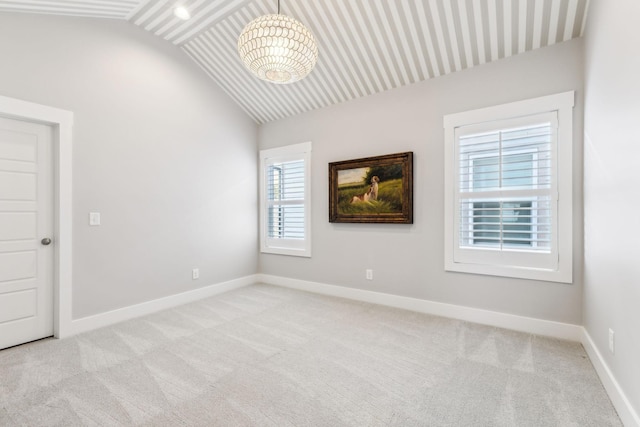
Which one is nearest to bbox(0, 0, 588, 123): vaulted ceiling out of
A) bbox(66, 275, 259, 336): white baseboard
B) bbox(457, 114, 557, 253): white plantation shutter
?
bbox(457, 114, 557, 253): white plantation shutter

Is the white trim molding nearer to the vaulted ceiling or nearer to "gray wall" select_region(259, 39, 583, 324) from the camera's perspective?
the vaulted ceiling

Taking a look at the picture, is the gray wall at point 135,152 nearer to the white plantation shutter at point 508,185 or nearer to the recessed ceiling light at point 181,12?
the recessed ceiling light at point 181,12

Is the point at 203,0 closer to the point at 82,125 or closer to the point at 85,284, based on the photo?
the point at 82,125

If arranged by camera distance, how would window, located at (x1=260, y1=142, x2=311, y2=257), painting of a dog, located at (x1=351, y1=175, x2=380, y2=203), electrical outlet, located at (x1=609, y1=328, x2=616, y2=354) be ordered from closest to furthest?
electrical outlet, located at (x1=609, y1=328, x2=616, y2=354)
painting of a dog, located at (x1=351, y1=175, x2=380, y2=203)
window, located at (x1=260, y1=142, x2=311, y2=257)

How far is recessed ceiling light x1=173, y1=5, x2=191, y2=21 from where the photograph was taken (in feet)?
10.3

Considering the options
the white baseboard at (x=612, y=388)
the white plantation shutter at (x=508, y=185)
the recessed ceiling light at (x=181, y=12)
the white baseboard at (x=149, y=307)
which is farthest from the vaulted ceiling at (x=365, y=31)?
the white baseboard at (x=149, y=307)

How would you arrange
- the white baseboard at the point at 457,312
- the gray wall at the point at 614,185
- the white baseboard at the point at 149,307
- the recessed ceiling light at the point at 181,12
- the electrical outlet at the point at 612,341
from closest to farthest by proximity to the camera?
the gray wall at the point at 614,185 → the electrical outlet at the point at 612,341 → the white baseboard at the point at 457,312 → the white baseboard at the point at 149,307 → the recessed ceiling light at the point at 181,12

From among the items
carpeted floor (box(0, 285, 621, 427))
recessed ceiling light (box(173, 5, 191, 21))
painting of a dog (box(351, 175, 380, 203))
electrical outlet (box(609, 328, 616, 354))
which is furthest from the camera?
painting of a dog (box(351, 175, 380, 203))

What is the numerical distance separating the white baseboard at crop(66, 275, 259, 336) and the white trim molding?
5.3 inches

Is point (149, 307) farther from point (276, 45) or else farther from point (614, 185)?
point (614, 185)

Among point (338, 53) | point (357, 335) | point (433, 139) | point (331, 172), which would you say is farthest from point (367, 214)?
point (338, 53)

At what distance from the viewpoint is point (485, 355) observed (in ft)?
7.96

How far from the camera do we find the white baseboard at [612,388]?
5.12 feet

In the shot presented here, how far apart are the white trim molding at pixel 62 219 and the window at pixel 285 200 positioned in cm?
249
